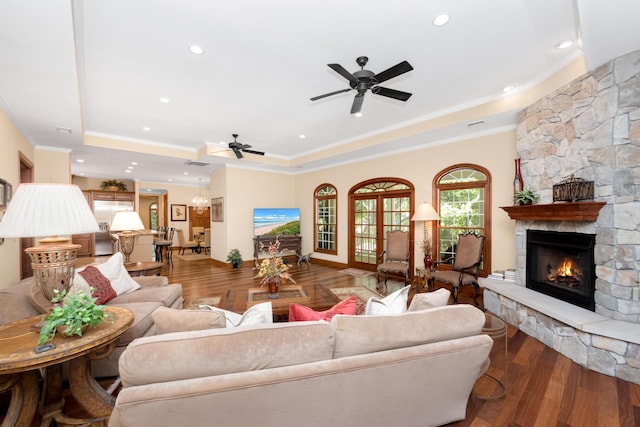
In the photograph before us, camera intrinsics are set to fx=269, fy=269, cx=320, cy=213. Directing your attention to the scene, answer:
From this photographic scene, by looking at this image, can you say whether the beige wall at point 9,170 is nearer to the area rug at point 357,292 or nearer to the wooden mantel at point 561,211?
the area rug at point 357,292

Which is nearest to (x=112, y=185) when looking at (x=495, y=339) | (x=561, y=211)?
(x=495, y=339)

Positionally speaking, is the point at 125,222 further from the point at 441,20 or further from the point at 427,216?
the point at 427,216

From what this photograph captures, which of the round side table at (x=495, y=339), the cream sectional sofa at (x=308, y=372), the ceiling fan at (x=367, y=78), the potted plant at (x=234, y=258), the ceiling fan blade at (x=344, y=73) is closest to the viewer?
the cream sectional sofa at (x=308, y=372)

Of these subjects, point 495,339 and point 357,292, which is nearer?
point 495,339

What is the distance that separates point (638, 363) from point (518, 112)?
3108 mm

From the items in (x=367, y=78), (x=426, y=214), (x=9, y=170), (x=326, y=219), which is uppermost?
(x=367, y=78)

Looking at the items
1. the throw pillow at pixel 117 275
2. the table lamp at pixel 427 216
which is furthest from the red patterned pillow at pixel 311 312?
the table lamp at pixel 427 216

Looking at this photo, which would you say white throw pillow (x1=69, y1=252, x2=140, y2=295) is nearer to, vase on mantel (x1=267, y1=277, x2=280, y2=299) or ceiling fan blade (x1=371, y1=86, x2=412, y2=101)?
vase on mantel (x1=267, y1=277, x2=280, y2=299)

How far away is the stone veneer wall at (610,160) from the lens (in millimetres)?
2482

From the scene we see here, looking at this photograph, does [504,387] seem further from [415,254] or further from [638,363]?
[415,254]

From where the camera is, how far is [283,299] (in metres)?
3.08

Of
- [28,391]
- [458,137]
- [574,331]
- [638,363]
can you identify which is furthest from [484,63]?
[28,391]

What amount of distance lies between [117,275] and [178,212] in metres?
9.20

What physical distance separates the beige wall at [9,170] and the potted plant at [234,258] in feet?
12.0
